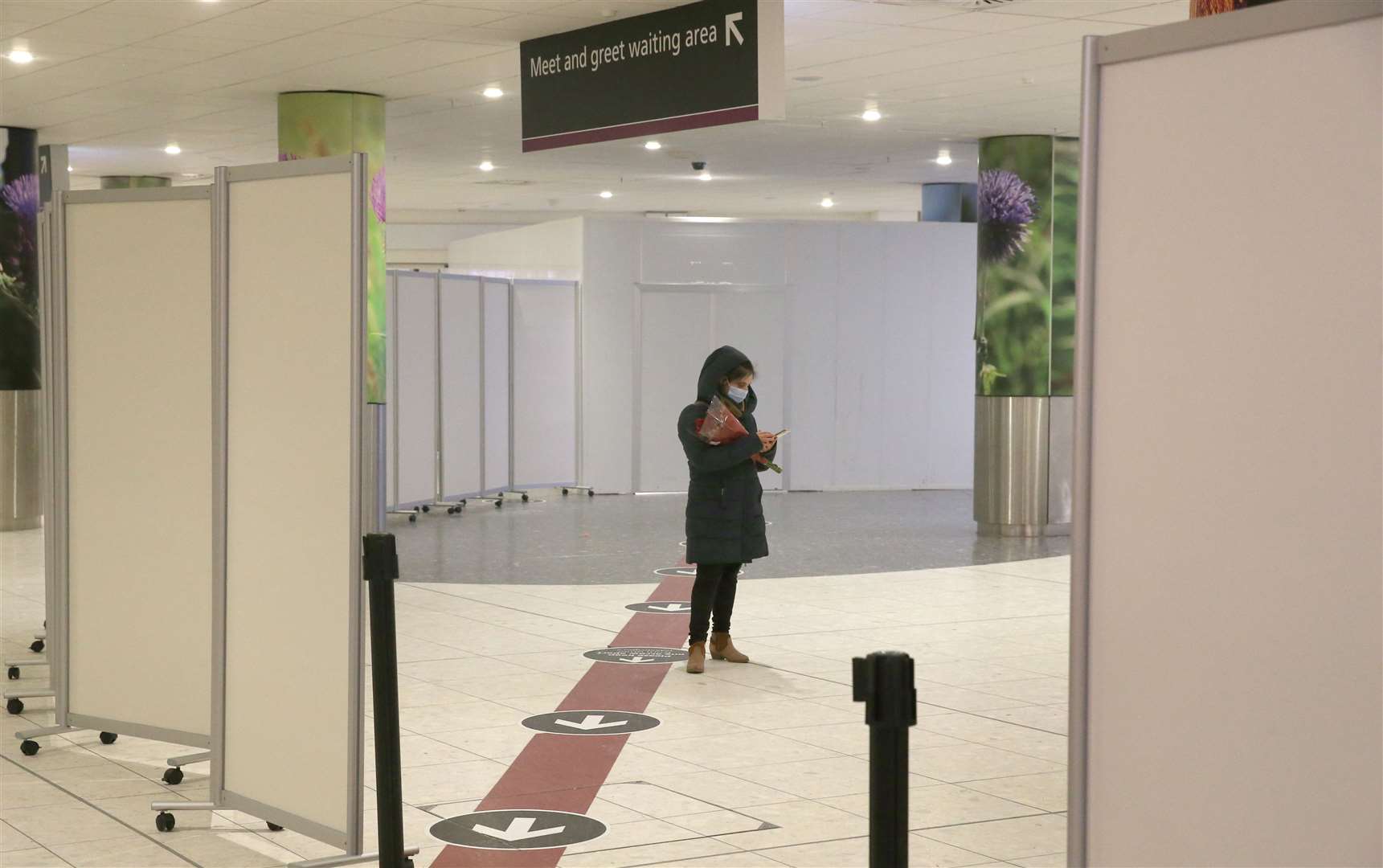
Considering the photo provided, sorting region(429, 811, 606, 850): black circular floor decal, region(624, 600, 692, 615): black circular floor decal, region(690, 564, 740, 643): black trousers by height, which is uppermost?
region(690, 564, 740, 643): black trousers

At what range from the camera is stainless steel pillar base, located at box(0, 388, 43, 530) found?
49.1 ft

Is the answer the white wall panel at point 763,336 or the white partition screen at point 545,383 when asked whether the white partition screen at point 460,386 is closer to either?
the white partition screen at point 545,383

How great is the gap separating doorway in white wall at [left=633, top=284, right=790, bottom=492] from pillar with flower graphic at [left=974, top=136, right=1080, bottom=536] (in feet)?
14.5

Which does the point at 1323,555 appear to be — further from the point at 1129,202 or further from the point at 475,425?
the point at 475,425

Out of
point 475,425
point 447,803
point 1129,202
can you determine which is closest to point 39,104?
point 475,425

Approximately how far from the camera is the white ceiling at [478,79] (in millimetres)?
9484

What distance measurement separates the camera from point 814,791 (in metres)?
5.48

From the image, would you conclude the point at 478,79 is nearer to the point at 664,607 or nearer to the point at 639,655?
the point at 664,607

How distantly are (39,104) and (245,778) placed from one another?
1047 centimetres

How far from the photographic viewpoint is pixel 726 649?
7895 mm

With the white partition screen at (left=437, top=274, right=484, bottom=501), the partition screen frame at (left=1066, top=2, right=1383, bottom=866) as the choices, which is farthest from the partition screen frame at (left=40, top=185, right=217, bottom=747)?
the white partition screen at (left=437, top=274, right=484, bottom=501)

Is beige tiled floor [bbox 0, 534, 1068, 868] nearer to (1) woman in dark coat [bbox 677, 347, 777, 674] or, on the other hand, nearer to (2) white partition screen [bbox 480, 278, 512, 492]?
(1) woman in dark coat [bbox 677, 347, 777, 674]

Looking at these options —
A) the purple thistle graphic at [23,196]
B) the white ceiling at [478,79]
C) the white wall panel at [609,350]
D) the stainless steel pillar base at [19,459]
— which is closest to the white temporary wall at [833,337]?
the white wall panel at [609,350]

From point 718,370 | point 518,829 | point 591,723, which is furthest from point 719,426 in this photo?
point 518,829
